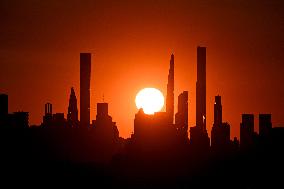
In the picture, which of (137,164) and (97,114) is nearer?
(137,164)

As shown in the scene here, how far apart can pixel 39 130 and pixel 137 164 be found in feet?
95.8

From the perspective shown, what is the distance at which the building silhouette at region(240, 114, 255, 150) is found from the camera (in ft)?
369

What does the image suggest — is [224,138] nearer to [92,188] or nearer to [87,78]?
[87,78]

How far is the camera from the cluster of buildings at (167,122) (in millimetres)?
83375

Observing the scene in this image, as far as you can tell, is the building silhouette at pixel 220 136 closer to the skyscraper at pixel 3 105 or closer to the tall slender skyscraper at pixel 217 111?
the tall slender skyscraper at pixel 217 111

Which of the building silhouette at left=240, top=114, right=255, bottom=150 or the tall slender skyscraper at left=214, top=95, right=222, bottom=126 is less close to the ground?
the tall slender skyscraper at left=214, top=95, right=222, bottom=126

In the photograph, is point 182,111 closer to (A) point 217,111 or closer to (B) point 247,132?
(A) point 217,111

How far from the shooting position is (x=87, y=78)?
12900cm

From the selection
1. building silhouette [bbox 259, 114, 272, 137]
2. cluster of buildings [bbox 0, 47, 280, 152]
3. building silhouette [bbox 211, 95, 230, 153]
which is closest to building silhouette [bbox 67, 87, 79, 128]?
cluster of buildings [bbox 0, 47, 280, 152]

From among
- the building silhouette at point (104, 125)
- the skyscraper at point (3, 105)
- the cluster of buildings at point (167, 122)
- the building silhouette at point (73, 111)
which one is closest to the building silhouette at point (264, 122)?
the cluster of buildings at point (167, 122)

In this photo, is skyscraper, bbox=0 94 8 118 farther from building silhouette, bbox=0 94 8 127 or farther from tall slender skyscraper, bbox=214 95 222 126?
tall slender skyscraper, bbox=214 95 222 126

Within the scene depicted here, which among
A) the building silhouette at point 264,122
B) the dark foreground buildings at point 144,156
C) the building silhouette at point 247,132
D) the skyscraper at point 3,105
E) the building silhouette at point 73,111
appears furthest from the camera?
the building silhouette at point 73,111

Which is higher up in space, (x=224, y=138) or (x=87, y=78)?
(x=87, y=78)

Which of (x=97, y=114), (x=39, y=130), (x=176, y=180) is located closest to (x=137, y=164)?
(x=176, y=180)
